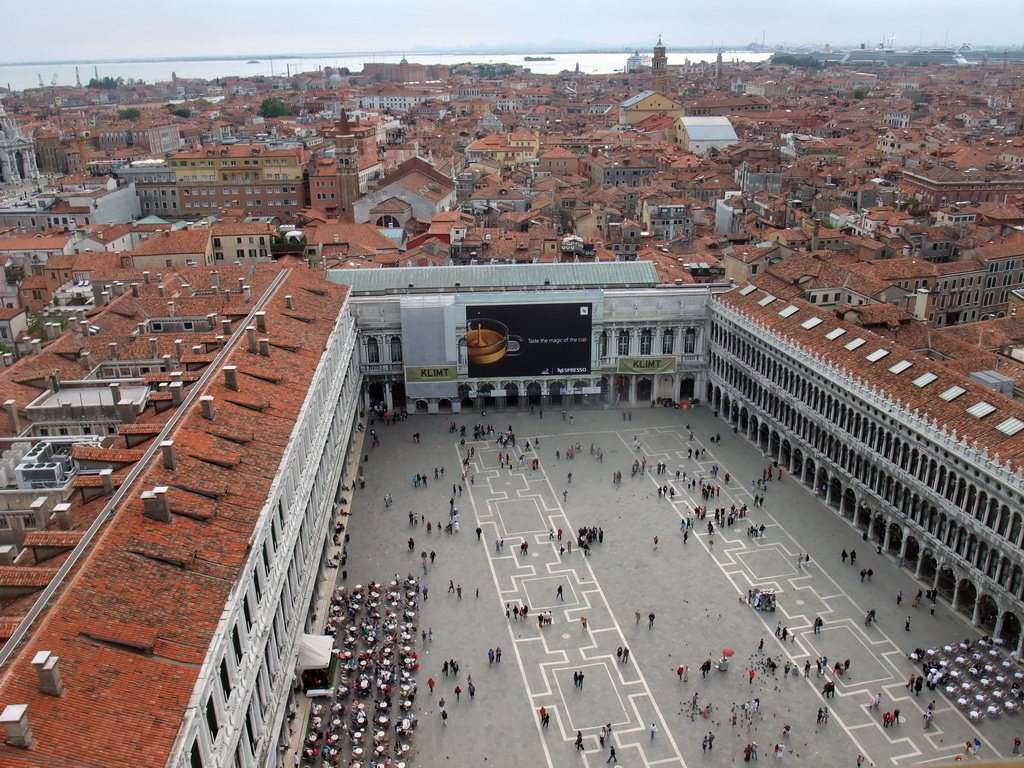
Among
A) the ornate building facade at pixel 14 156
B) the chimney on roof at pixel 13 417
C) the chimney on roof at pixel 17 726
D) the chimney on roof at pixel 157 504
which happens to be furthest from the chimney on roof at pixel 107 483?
the ornate building facade at pixel 14 156

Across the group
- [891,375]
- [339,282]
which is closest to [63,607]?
[891,375]

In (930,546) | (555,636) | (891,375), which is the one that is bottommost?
(555,636)

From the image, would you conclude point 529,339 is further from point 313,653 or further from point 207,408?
point 313,653

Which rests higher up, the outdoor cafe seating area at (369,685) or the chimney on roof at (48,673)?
the chimney on roof at (48,673)

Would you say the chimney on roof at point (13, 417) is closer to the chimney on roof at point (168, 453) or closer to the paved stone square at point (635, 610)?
the chimney on roof at point (168, 453)

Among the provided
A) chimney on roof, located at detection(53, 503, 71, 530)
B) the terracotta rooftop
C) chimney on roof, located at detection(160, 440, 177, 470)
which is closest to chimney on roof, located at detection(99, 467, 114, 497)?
the terracotta rooftop

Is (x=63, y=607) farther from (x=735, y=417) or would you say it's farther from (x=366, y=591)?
(x=735, y=417)
